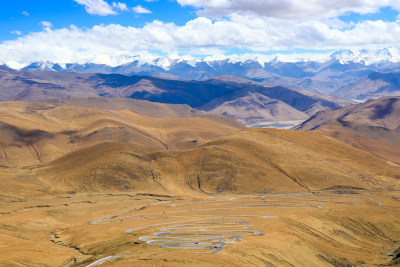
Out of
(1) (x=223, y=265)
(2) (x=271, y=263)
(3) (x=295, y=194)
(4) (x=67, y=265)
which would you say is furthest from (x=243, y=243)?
(3) (x=295, y=194)

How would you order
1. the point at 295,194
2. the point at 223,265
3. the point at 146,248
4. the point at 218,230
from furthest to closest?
the point at 295,194, the point at 218,230, the point at 146,248, the point at 223,265

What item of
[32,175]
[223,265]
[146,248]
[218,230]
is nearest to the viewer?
[223,265]

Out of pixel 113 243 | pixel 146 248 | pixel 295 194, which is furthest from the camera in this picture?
pixel 295 194

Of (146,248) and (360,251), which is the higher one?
(146,248)

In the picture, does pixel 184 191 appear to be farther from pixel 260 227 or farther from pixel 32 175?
pixel 260 227

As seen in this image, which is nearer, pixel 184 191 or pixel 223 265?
pixel 223 265

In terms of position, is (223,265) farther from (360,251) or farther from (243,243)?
(360,251)

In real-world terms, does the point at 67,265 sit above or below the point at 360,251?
above

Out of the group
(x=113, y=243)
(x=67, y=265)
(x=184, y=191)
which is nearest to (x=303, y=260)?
(x=113, y=243)

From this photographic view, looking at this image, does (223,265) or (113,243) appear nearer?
(223,265)
